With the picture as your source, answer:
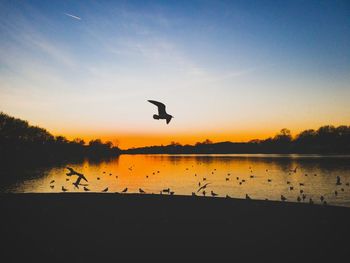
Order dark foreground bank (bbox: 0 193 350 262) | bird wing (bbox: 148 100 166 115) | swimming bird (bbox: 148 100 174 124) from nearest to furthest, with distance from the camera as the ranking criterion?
dark foreground bank (bbox: 0 193 350 262) < bird wing (bbox: 148 100 166 115) < swimming bird (bbox: 148 100 174 124)

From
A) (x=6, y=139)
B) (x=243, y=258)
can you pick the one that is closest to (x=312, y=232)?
(x=243, y=258)

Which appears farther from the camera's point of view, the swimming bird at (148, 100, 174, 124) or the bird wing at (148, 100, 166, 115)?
the swimming bird at (148, 100, 174, 124)

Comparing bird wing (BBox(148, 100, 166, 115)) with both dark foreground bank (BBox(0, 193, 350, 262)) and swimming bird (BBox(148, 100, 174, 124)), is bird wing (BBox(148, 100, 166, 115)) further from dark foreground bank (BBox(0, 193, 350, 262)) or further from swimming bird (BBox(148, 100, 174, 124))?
dark foreground bank (BBox(0, 193, 350, 262))

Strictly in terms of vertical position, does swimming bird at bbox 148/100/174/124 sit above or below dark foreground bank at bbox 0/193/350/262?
above

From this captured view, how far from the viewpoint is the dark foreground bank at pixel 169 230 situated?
8469 millimetres

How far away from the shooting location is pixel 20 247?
28.8ft

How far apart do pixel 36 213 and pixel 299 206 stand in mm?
11657

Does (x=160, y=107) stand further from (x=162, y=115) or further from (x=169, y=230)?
(x=169, y=230)

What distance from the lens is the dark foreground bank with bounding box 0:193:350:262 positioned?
8469 millimetres

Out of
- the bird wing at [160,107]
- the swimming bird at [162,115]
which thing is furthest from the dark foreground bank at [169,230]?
the bird wing at [160,107]

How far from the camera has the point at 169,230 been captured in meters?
10.6

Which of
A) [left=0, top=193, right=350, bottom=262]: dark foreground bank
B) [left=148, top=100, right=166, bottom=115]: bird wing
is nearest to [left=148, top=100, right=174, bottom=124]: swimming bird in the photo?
[left=148, top=100, right=166, bottom=115]: bird wing

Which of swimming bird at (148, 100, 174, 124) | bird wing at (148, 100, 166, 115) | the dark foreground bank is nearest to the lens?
the dark foreground bank

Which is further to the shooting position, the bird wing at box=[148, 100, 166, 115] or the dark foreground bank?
the bird wing at box=[148, 100, 166, 115]
